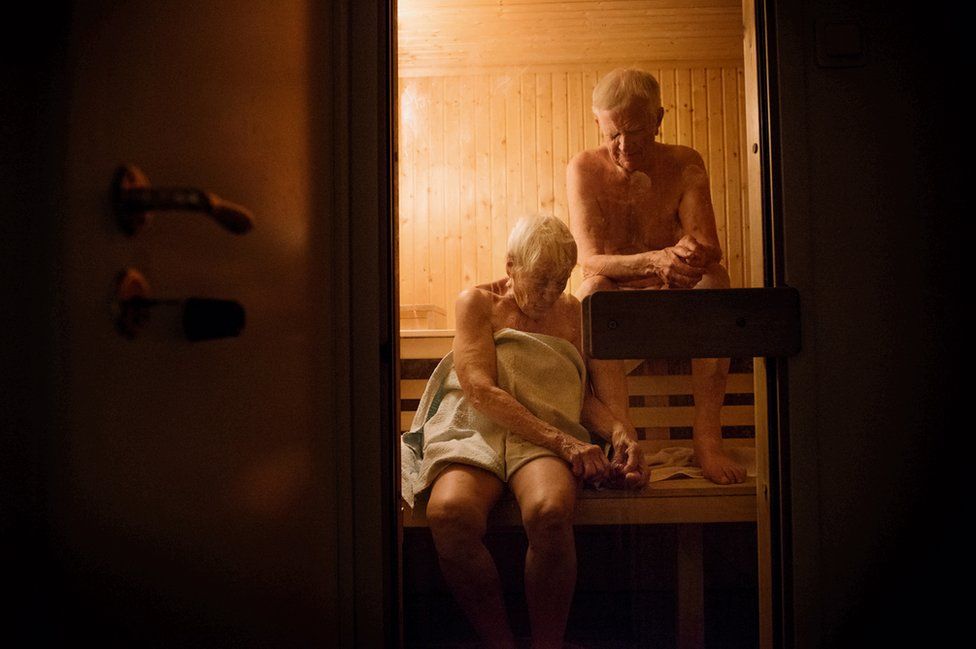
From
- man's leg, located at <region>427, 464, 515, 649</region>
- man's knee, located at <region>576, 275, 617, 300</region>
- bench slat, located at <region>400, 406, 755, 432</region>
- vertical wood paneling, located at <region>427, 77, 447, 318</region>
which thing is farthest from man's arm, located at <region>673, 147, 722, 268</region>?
vertical wood paneling, located at <region>427, 77, 447, 318</region>

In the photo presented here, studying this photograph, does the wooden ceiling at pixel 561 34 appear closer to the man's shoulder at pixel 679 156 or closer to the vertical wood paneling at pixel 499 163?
the vertical wood paneling at pixel 499 163

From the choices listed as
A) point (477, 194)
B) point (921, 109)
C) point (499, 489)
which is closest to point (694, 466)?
point (499, 489)

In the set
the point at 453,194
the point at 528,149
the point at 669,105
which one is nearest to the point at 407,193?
the point at 453,194

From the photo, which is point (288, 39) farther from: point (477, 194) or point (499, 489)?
point (477, 194)

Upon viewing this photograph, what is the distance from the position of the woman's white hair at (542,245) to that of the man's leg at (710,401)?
1.36ft

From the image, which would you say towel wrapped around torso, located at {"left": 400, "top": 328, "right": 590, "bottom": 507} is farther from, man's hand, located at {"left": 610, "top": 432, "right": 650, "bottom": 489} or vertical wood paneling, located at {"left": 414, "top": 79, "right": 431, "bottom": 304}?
vertical wood paneling, located at {"left": 414, "top": 79, "right": 431, "bottom": 304}

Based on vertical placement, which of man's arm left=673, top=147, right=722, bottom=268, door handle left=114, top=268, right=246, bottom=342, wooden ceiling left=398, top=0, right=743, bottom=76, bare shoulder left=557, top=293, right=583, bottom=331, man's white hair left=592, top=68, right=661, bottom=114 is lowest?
door handle left=114, top=268, right=246, bottom=342

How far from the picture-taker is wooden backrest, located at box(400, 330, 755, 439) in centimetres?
190

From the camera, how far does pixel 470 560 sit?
1.41 m

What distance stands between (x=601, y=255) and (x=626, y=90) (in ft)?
1.56

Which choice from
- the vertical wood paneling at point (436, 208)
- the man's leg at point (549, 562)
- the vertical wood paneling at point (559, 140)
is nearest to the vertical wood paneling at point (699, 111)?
the vertical wood paneling at point (559, 140)

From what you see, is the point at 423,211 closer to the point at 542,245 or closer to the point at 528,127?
the point at 528,127

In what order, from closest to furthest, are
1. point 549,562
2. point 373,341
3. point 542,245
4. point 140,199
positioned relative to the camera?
point 140,199, point 373,341, point 549,562, point 542,245

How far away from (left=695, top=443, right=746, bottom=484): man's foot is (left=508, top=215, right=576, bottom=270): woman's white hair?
0.62 metres
